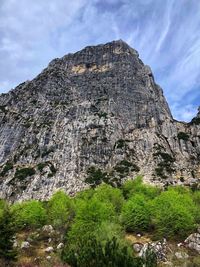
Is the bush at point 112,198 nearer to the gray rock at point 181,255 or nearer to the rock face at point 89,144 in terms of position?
the gray rock at point 181,255

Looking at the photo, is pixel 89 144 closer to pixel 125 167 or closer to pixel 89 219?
pixel 125 167

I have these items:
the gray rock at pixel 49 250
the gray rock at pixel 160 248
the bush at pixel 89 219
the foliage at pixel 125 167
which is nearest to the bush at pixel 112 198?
the bush at pixel 89 219

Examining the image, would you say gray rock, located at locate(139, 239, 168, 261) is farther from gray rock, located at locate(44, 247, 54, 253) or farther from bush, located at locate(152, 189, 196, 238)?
gray rock, located at locate(44, 247, 54, 253)

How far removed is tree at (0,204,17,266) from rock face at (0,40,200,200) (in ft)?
Result: 316

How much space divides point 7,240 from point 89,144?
127 m

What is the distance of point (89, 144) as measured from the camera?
166375 millimetres

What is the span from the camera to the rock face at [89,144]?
475 ft

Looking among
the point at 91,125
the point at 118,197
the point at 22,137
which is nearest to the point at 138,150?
the point at 91,125

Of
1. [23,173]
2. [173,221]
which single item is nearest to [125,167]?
[23,173]

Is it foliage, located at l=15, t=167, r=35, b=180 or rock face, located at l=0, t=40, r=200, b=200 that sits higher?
rock face, located at l=0, t=40, r=200, b=200

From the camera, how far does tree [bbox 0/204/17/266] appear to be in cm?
3850

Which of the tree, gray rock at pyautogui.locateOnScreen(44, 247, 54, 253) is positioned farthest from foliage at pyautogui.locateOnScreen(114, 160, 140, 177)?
the tree

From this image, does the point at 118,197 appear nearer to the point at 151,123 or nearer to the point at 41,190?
the point at 41,190

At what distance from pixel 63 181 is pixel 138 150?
4318 centimetres
